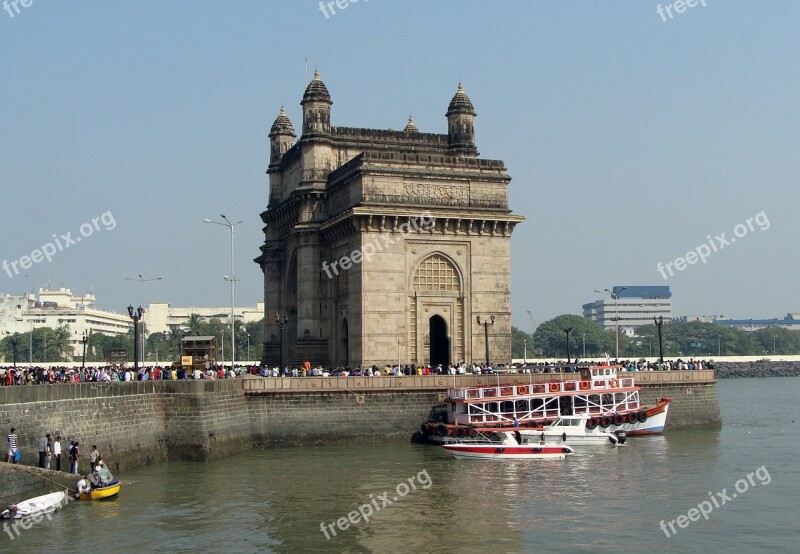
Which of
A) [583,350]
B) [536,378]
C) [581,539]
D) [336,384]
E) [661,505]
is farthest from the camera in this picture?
[583,350]

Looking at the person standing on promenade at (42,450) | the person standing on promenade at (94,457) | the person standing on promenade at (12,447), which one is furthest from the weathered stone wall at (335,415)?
the person standing on promenade at (12,447)

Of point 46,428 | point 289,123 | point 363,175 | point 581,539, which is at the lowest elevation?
point 581,539

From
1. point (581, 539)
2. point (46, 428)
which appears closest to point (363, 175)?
point (46, 428)

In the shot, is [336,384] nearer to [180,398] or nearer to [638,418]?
[180,398]

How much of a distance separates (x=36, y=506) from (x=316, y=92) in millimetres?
35831

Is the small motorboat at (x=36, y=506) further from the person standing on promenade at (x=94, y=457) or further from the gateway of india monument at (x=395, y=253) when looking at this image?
the gateway of india monument at (x=395, y=253)

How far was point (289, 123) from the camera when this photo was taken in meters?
71.8

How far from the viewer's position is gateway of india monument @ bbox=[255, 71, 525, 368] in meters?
53.9

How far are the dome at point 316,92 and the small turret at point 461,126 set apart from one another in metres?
8.17

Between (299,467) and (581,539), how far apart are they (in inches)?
592

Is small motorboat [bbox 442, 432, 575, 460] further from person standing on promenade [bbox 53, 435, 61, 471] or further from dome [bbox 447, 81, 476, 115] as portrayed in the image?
dome [bbox 447, 81, 476, 115]

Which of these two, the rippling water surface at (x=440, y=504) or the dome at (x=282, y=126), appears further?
the dome at (x=282, y=126)

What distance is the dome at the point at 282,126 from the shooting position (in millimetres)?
71250

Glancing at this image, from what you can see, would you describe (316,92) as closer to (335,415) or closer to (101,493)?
(335,415)
